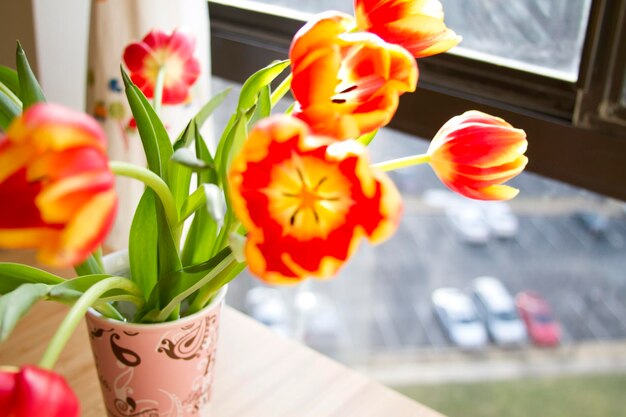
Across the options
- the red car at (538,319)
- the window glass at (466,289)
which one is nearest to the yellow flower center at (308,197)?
the window glass at (466,289)

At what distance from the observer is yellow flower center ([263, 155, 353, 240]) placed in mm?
396

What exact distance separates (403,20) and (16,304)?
0.31 meters

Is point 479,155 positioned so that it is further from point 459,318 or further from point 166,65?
point 459,318

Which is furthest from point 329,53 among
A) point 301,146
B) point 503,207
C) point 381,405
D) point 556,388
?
point 503,207

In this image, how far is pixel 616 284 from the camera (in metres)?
2.24

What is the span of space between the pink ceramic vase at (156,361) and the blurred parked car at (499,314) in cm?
159

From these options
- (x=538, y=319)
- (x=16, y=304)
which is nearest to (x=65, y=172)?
(x=16, y=304)

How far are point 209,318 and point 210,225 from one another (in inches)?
3.0

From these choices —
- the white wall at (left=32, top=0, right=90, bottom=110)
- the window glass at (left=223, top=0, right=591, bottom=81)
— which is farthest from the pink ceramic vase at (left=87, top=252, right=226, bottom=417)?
the white wall at (left=32, top=0, right=90, bottom=110)

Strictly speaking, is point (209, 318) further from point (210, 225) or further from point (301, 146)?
point (301, 146)

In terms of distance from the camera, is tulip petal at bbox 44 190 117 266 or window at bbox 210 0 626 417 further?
window at bbox 210 0 626 417

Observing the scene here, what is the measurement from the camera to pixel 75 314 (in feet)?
1.51

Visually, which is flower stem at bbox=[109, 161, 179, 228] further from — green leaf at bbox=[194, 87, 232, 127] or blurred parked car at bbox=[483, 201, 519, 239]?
blurred parked car at bbox=[483, 201, 519, 239]

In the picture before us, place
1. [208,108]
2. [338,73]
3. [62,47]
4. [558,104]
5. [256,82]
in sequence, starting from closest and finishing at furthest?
[338,73] → [256,82] → [208,108] → [558,104] → [62,47]
